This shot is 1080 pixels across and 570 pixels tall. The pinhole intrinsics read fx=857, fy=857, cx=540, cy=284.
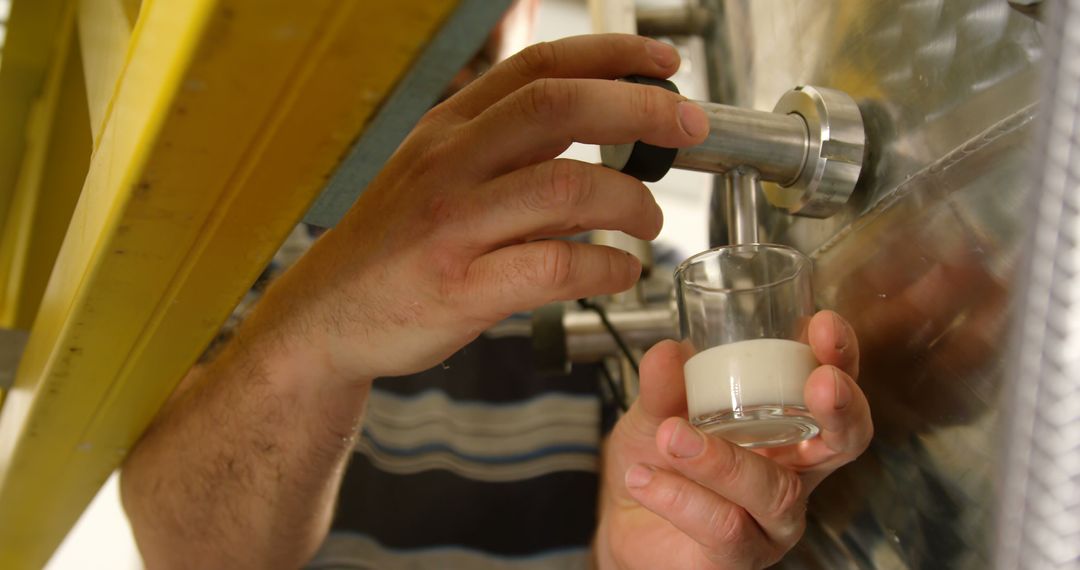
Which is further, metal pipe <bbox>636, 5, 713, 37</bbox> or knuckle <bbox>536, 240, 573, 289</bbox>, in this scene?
metal pipe <bbox>636, 5, 713, 37</bbox>

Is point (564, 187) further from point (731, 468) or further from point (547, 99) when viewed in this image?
point (731, 468)

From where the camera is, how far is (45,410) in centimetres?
49

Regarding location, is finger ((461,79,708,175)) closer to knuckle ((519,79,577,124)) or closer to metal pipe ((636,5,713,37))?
knuckle ((519,79,577,124))

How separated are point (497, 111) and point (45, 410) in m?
0.31

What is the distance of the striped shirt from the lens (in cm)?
104

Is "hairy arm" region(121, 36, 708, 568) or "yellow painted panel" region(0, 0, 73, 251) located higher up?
"yellow painted panel" region(0, 0, 73, 251)

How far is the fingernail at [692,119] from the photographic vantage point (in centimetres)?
39

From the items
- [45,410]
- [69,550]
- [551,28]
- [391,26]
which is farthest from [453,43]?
[551,28]

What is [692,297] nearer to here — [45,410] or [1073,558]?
[1073,558]

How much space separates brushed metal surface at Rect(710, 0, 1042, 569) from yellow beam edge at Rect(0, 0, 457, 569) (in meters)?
0.23

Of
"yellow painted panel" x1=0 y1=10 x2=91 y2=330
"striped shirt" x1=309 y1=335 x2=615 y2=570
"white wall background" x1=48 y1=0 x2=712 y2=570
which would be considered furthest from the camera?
"white wall background" x1=48 y1=0 x2=712 y2=570

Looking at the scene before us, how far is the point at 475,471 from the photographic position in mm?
1091

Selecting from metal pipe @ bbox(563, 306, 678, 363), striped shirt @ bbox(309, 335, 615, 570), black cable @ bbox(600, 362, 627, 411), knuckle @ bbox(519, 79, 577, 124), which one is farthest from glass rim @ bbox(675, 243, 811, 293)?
striped shirt @ bbox(309, 335, 615, 570)

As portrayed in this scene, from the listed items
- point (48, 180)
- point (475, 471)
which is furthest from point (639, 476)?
point (475, 471)
